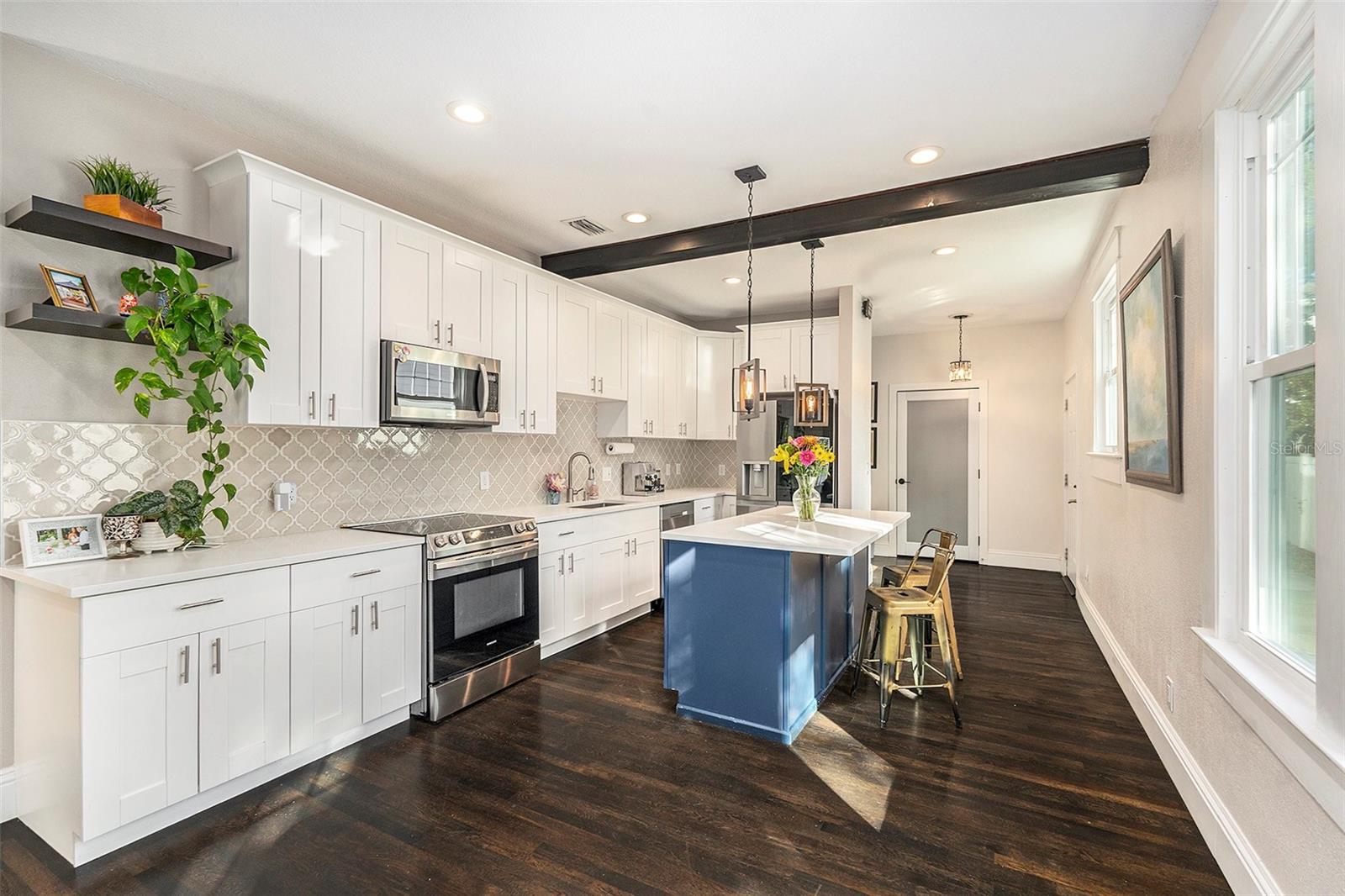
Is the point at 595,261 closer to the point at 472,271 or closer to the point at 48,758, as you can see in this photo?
the point at 472,271

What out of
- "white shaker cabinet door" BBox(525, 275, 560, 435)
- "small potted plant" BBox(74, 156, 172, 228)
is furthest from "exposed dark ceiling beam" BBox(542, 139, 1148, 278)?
"small potted plant" BBox(74, 156, 172, 228)

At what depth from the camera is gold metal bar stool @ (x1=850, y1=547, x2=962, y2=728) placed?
3.18 metres

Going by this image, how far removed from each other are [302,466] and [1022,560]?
22.9 feet

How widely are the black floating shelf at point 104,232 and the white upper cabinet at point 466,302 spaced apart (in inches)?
43.2

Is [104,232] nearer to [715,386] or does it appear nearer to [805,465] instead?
[805,465]

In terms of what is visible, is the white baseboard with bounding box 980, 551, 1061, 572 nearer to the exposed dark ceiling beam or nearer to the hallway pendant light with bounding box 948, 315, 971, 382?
the hallway pendant light with bounding box 948, 315, 971, 382

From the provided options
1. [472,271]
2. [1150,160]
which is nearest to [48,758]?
[472,271]

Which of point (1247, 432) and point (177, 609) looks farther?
point (177, 609)

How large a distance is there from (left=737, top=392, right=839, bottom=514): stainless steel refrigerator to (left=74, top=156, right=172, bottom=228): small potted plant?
4408mm

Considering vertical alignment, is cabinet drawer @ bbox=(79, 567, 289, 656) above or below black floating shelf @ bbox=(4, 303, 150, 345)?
below

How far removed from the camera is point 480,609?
3.39 metres

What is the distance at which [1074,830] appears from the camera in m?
2.23

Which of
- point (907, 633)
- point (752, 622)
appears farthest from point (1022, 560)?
point (752, 622)

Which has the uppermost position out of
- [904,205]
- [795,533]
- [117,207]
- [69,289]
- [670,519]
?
[904,205]
